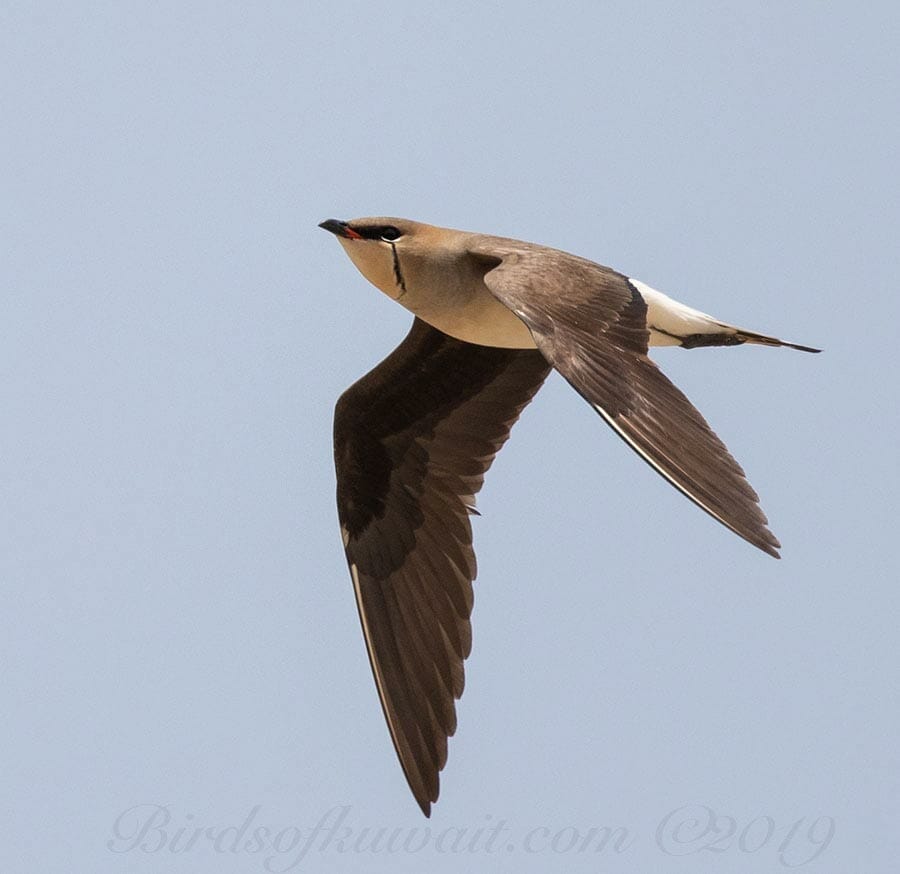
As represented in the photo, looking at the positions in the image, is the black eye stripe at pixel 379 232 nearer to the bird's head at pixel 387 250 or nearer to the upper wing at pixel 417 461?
the bird's head at pixel 387 250

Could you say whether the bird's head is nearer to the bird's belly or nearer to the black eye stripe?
the black eye stripe

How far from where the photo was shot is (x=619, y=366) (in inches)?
336

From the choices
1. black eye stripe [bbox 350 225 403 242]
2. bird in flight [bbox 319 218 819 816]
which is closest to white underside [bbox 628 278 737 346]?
bird in flight [bbox 319 218 819 816]

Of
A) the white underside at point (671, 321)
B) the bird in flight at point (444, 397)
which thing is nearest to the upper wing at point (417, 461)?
the bird in flight at point (444, 397)

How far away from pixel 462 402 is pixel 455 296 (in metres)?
1.16

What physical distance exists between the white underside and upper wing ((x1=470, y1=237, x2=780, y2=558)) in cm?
38

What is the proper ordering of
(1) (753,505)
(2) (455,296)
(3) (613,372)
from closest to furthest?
(1) (753,505)
(3) (613,372)
(2) (455,296)

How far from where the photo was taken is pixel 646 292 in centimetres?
1014

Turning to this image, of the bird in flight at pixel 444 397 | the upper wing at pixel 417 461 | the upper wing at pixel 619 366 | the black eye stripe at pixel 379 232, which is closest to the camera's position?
the upper wing at pixel 619 366

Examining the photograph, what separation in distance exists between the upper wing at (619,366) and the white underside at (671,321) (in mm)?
384

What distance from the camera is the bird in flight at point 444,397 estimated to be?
8852 millimetres

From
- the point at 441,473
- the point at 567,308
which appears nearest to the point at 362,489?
the point at 441,473

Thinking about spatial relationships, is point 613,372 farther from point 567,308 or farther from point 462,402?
point 462,402

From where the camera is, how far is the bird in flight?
885 cm
